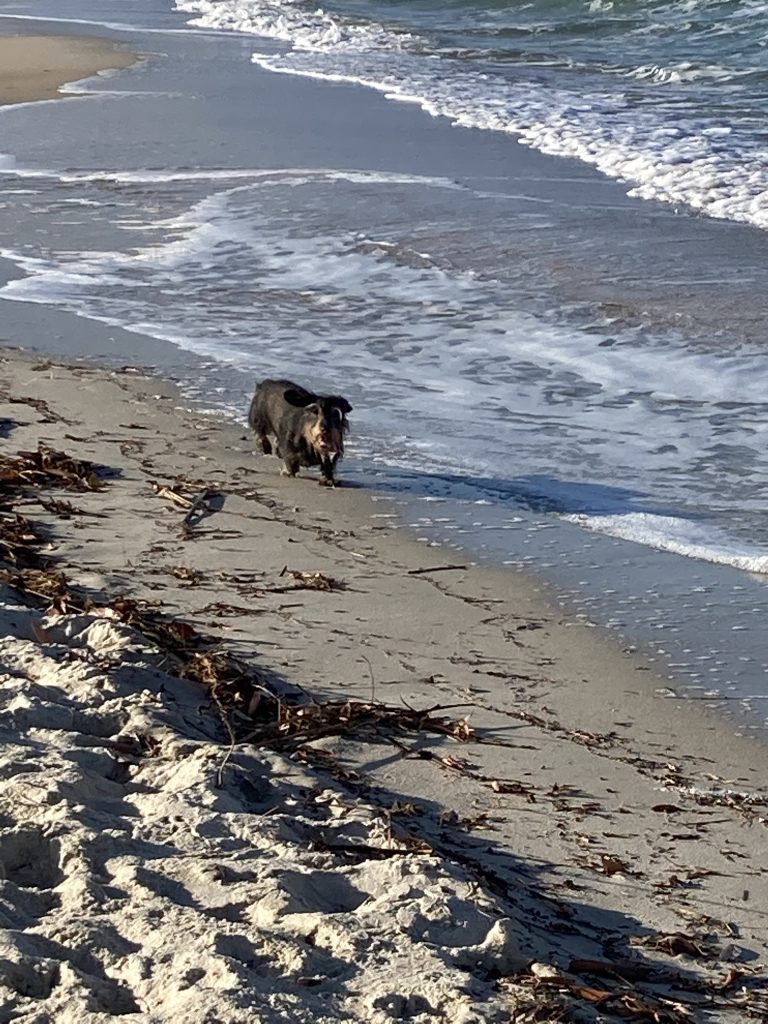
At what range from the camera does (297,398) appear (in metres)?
7.08

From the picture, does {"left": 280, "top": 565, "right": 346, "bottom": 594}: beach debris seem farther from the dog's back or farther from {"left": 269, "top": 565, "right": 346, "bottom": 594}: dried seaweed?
the dog's back

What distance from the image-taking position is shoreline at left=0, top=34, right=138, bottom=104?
68.1 ft

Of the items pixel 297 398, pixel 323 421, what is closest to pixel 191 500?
pixel 323 421

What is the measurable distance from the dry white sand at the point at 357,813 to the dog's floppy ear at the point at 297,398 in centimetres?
104

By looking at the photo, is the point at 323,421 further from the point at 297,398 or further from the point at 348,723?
the point at 348,723

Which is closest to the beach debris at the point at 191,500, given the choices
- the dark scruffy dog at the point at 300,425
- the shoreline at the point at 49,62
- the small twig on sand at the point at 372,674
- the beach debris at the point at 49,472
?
the beach debris at the point at 49,472

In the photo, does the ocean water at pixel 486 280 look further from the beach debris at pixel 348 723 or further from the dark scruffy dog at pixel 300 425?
the beach debris at pixel 348 723

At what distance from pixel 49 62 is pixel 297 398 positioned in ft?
58.5

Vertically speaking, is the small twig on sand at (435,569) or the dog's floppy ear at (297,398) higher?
the dog's floppy ear at (297,398)

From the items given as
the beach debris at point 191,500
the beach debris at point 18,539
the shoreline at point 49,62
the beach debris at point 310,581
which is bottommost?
the beach debris at point 310,581

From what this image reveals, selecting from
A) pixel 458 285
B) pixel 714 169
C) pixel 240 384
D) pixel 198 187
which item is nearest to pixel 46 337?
pixel 240 384

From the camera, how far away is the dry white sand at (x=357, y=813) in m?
3.05

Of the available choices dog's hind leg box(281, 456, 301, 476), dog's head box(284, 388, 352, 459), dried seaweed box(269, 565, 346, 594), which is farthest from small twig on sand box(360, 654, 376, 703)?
dog's hind leg box(281, 456, 301, 476)

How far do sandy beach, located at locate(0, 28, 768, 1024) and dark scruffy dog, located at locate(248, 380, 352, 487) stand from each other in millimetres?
350
